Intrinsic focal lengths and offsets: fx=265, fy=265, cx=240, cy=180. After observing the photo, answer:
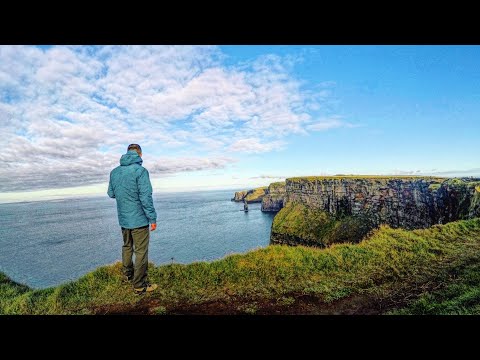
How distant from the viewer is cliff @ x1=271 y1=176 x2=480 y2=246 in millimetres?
59188

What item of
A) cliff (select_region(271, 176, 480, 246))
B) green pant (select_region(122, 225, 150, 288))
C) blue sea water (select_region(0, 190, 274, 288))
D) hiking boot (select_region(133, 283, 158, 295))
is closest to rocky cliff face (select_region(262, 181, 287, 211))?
cliff (select_region(271, 176, 480, 246))

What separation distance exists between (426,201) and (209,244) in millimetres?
55643

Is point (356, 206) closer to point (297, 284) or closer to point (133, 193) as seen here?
point (297, 284)

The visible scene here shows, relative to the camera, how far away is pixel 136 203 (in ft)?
18.9

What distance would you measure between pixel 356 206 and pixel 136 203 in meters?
87.3

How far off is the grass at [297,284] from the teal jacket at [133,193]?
168cm

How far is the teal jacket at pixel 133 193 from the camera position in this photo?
5660mm

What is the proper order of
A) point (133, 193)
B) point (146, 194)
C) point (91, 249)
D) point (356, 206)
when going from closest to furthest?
1. point (146, 194)
2. point (133, 193)
3. point (91, 249)
4. point (356, 206)

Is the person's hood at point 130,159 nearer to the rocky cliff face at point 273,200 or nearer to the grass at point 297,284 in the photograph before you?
the grass at point 297,284

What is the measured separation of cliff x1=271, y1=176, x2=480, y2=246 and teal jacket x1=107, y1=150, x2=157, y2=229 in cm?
5507

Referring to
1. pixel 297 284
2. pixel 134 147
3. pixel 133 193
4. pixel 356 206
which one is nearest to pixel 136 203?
pixel 133 193

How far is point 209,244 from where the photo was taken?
7575 cm
